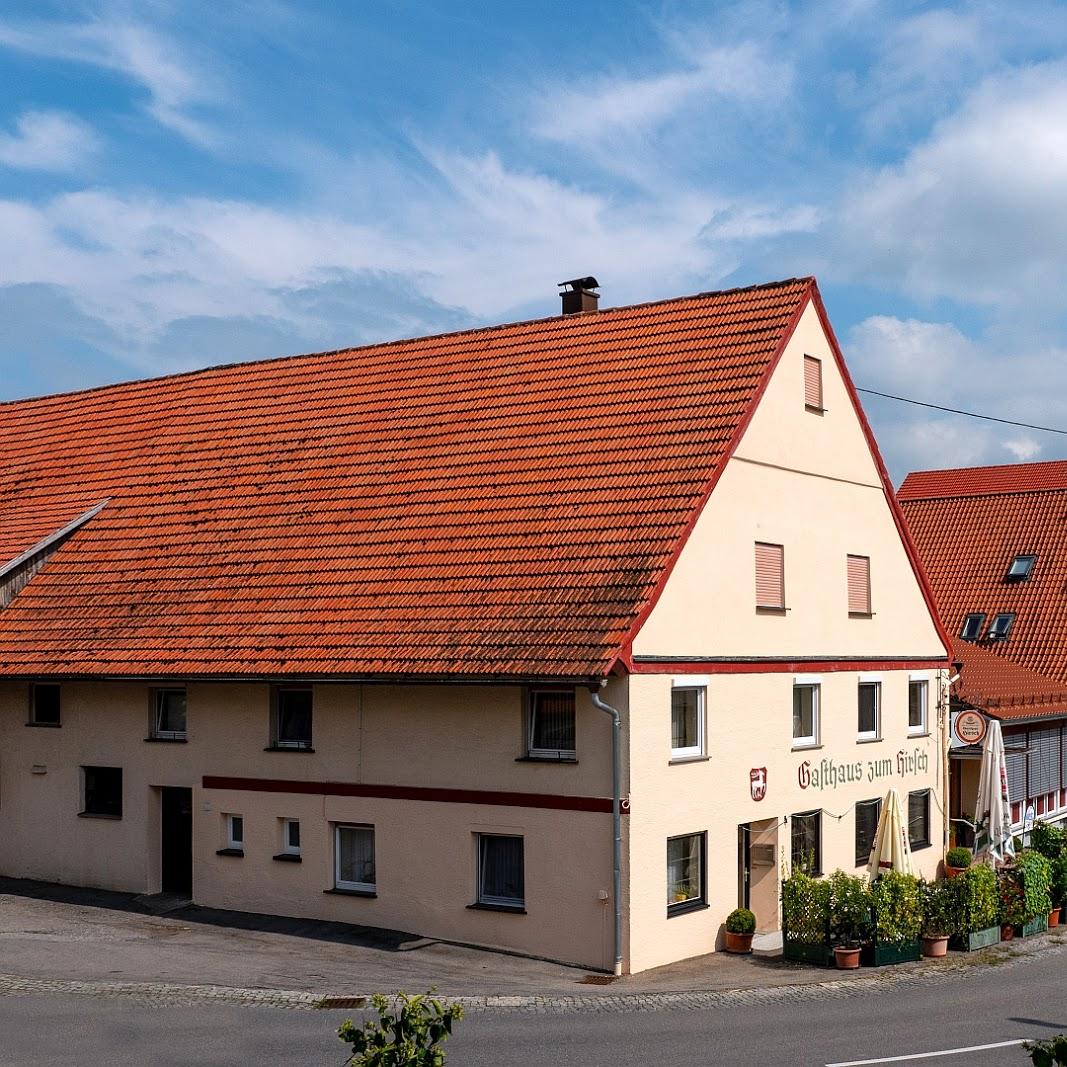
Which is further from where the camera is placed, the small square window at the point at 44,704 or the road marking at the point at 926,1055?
the small square window at the point at 44,704

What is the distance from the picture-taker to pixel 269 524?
947 inches

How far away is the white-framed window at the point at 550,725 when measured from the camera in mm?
19203

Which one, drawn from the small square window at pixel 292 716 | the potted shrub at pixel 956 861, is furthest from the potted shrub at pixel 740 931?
the potted shrub at pixel 956 861

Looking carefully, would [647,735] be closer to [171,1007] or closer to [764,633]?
[764,633]

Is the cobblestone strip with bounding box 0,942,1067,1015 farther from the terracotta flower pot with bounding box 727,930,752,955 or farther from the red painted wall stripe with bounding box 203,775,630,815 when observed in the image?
the red painted wall stripe with bounding box 203,775,630,815

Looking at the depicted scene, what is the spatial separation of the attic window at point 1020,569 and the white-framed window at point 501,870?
83.1ft

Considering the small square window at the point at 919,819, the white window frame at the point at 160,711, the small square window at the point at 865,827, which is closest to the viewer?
the white window frame at the point at 160,711

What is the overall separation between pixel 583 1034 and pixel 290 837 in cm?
783

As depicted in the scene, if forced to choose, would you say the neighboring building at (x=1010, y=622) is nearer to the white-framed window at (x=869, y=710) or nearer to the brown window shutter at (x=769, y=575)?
the white-framed window at (x=869, y=710)

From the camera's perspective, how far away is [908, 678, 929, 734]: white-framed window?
26.7 m

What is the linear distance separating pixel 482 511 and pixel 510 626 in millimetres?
3029

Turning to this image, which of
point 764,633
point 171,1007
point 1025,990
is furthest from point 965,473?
point 171,1007

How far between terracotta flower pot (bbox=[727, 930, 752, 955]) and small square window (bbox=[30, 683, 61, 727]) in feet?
37.9

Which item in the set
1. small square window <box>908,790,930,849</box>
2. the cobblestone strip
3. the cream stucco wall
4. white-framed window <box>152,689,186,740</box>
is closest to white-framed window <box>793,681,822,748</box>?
the cream stucco wall
